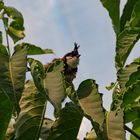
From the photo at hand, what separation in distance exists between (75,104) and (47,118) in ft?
0.83

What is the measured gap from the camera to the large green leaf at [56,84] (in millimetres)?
1261

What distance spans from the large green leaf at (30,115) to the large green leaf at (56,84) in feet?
0.26

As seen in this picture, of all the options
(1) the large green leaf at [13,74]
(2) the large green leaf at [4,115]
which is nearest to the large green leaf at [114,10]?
(1) the large green leaf at [13,74]

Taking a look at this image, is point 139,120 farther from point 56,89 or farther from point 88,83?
point 56,89

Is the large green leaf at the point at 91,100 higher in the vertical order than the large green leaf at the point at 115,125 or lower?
higher

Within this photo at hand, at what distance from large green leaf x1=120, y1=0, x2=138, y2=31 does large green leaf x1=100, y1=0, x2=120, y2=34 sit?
2 cm

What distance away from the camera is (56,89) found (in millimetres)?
1357

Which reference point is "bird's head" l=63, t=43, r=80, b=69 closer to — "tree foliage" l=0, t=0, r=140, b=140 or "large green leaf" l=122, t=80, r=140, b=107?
"tree foliage" l=0, t=0, r=140, b=140

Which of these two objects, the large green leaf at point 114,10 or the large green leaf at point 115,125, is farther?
the large green leaf at point 114,10

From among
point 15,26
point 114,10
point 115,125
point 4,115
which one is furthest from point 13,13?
point 115,125

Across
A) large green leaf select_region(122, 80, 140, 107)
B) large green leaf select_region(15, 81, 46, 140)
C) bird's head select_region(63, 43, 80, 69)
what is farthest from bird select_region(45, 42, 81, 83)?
large green leaf select_region(122, 80, 140, 107)

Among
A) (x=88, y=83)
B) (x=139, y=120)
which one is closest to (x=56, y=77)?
(x=88, y=83)

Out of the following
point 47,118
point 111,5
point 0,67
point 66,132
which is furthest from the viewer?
point 111,5

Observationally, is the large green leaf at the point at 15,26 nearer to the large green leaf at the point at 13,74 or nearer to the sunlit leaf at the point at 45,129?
the large green leaf at the point at 13,74
